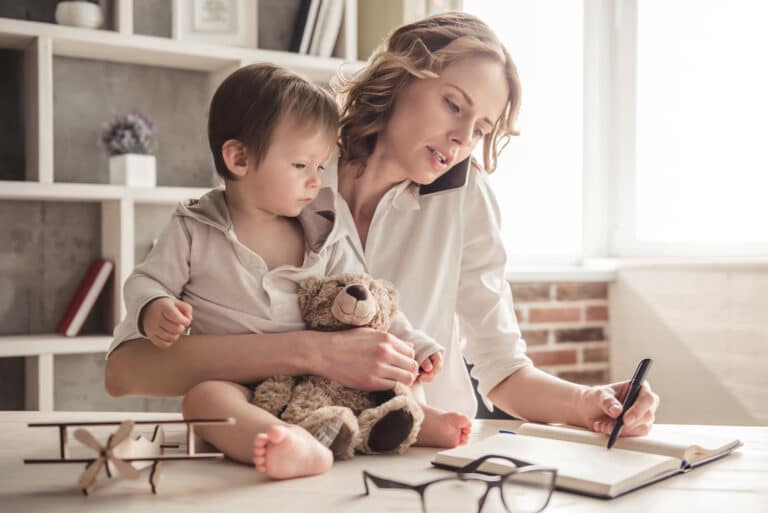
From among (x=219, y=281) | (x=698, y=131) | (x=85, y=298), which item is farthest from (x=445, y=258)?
(x=698, y=131)

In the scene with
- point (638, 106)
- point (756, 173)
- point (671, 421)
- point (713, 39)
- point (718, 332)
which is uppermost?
point (713, 39)

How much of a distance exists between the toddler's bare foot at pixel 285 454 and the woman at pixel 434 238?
0.65ft

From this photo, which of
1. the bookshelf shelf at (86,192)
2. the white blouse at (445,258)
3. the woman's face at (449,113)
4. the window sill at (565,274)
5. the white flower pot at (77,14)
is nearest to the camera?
the woman's face at (449,113)

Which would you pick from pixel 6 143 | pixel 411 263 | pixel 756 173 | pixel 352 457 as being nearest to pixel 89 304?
pixel 6 143

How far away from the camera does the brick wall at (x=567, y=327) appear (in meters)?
3.16

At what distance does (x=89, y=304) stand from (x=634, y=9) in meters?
2.42

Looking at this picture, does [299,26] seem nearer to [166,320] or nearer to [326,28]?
[326,28]

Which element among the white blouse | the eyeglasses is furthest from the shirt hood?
the eyeglasses

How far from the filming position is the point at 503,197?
347 cm

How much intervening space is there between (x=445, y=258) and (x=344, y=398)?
1.77 ft

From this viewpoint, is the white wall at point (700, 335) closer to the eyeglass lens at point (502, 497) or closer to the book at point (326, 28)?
the book at point (326, 28)

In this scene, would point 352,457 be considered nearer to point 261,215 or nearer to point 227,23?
point 261,215

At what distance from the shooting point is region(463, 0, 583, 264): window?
11.4ft

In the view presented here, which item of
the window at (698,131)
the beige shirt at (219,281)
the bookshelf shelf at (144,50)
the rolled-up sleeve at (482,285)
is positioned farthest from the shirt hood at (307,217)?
the window at (698,131)
